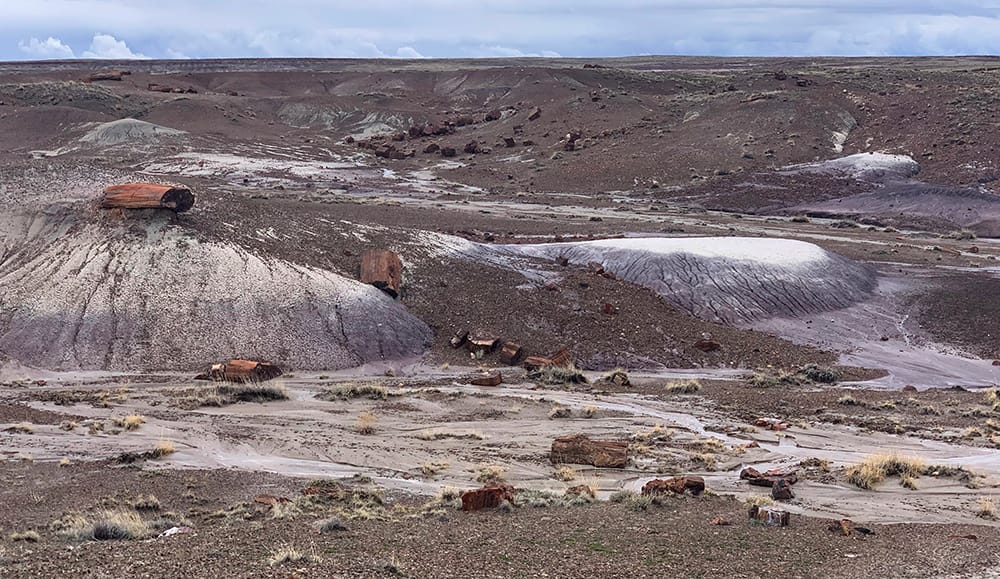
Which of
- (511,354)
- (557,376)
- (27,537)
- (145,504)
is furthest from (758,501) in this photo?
(511,354)

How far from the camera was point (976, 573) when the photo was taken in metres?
11.1

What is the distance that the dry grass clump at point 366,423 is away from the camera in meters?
19.9

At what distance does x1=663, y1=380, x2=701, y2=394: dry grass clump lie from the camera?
24.3 m

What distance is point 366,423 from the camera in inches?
793

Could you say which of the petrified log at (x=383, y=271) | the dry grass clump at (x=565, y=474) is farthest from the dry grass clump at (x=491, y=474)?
the petrified log at (x=383, y=271)

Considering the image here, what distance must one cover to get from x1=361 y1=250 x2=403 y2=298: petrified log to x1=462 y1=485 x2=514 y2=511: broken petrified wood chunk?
15431 millimetres

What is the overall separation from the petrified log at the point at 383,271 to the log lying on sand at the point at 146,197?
5343 mm

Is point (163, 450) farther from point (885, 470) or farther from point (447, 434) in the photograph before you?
point (885, 470)

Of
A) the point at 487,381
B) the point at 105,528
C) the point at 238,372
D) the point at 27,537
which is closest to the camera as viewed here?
the point at 27,537

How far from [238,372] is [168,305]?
13.3 feet

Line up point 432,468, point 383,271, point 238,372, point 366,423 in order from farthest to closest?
1. point 383,271
2. point 238,372
3. point 366,423
4. point 432,468

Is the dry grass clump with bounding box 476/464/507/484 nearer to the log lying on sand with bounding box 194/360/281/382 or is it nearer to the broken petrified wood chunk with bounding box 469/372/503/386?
the broken petrified wood chunk with bounding box 469/372/503/386

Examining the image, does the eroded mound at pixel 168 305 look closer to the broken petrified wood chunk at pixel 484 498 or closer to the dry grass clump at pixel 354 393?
the dry grass clump at pixel 354 393

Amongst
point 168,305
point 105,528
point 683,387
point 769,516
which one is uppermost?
point 168,305
